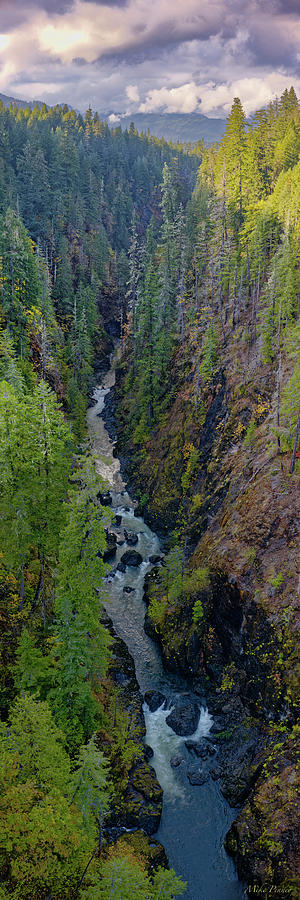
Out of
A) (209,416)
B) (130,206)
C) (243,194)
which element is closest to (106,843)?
(209,416)

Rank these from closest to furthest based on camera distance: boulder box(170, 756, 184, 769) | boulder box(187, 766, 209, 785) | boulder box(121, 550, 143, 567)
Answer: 1. boulder box(187, 766, 209, 785)
2. boulder box(170, 756, 184, 769)
3. boulder box(121, 550, 143, 567)

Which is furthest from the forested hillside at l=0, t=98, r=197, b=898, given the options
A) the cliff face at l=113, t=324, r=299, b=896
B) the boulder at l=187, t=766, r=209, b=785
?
the cliff face at l=113, t=324, r=299, b=896

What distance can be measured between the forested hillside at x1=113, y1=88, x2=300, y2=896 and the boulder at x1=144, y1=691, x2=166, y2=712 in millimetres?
2567

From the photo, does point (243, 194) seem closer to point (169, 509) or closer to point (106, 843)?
point (169, 509)

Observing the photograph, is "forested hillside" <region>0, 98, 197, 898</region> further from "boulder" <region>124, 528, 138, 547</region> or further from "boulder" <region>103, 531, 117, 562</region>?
"boulder" <region>124, 528, 138, 547</region>

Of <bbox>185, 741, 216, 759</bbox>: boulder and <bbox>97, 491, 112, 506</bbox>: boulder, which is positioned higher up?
<bbox>97, 491, 112, 506</bbox>: boulder

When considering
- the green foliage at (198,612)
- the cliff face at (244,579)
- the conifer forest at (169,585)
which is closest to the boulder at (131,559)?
the conifer forest at (169,585)

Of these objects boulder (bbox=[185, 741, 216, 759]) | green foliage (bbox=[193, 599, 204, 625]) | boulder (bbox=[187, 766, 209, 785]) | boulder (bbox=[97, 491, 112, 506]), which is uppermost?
green foliage (bbox=[193, 599, 204, 625])

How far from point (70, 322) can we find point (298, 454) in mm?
54735

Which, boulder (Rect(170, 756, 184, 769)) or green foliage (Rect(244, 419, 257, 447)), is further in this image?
green foliage (Rect(244, 419, 257, 447))

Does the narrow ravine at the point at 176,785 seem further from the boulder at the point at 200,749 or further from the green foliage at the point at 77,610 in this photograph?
the green foliage at the point at 77,610

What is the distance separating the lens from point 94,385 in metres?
83.6

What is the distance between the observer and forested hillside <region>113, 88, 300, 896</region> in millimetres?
25625

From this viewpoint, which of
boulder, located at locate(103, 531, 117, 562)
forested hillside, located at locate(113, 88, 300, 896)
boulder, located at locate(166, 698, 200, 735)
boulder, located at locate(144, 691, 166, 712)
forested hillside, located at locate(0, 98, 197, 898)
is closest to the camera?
forested hillside, located at locate(0, 98, 197, 898)
